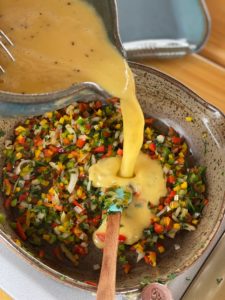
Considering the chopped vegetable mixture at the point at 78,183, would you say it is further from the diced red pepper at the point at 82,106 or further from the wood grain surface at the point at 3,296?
the wood grain surface at the point at 3,296

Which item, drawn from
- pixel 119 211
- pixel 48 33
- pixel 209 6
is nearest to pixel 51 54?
pixel 48 33

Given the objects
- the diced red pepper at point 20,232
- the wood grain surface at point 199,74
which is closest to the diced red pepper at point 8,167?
the diced red pepper at point 20,232

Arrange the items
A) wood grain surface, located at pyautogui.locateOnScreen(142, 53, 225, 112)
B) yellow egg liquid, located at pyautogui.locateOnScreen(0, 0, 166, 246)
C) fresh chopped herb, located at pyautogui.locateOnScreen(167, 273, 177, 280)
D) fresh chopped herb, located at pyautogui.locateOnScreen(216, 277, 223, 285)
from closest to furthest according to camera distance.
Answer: yellow egg liquid, located at pyautogui.locateOnScreen(0, 0, 166, 246)
fresh chopped herb, located at pyautogui.locateOnScreen(167, 273, 177, 280)
fresh chopped herb, located at pyautogui.locateOnScreen(216, 277, 223, 285)
wood grain surface, located at pyautogui.locateOnScreen(142, 53, 225, 112)

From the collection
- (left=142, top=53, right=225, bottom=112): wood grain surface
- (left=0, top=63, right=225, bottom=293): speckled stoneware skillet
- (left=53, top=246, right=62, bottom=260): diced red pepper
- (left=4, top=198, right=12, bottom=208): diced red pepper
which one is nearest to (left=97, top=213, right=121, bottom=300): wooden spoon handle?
(left=0, top=63, right=225, bottom=293): speckled stoneware skillet

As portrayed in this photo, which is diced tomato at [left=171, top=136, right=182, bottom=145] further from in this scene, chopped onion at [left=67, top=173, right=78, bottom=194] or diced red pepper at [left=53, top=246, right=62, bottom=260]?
diced red pepper at [left=53, top=246, right=62, bottom=260]

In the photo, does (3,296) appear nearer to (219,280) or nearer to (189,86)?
(219,280)

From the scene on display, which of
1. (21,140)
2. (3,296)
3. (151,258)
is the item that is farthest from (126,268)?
(21,140)

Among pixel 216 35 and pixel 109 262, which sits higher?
pixel 216 35

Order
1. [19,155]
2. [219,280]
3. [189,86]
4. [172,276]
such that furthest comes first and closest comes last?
1. [189,86]
2. [19,155]
3. [219,280]
4. [172,276]
